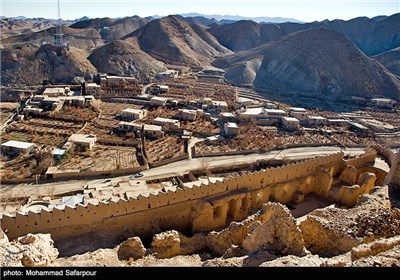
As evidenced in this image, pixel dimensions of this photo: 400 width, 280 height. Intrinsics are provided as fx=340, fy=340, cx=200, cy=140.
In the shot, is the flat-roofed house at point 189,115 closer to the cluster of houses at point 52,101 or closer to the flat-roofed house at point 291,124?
the flat-roofed house at point 291,124

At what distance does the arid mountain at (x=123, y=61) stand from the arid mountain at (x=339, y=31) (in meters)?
54.1

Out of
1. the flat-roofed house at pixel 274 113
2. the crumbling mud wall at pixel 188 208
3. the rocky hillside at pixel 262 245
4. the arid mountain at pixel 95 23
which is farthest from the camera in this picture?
the arid mountain at pixel 95 23

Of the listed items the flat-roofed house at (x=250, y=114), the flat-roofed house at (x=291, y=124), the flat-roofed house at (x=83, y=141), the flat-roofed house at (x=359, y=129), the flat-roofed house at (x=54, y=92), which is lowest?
the flat-roofed house at (x=83, y=141)

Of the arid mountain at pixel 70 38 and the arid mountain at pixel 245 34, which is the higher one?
the arid mountain at pixel 245 34

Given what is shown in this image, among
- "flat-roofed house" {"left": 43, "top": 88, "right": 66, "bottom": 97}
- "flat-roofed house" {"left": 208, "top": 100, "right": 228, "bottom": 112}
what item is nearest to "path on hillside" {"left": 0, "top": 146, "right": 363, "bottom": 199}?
"flat-roofed house" {"left": 208, "top": 100, "right": 228, "bottom": 112}

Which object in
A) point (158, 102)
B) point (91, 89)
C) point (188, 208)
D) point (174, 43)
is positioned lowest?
point (188, 208)

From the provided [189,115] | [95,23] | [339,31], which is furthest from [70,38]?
[339,31]

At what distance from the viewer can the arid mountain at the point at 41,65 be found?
6856 centimetres

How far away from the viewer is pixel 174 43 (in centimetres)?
10069

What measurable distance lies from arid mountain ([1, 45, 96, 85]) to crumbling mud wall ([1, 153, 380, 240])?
185ft

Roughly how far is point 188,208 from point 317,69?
69383mm

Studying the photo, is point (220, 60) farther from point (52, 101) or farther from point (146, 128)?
point (146, 128)

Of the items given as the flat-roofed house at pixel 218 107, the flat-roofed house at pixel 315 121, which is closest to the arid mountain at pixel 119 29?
the flat-roofed house at pixel 218 107

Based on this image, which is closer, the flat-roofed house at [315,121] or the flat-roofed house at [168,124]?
the flat-roofed house at [168,124]
